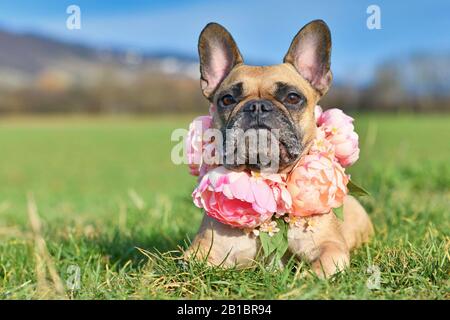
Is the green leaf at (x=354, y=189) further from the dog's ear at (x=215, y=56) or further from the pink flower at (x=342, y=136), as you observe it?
the dog's ear at (x=215, y=56)

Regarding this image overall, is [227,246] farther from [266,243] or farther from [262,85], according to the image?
[262,85]

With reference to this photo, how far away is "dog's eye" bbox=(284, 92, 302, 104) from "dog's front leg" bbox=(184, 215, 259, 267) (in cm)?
80

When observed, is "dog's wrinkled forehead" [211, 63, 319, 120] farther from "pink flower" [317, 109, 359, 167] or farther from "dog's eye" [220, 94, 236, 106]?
"pink flower" [317, 109, 359, 167]

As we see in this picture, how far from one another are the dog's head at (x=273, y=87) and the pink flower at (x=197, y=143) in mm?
83

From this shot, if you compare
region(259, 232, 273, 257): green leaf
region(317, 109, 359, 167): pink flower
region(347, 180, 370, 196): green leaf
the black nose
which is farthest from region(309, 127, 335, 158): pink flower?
region(259, 232, 273, 257): green leaf

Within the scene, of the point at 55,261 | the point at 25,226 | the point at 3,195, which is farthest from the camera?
the point at 3,195

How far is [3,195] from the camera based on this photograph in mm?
12500

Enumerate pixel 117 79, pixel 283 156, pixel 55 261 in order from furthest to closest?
pixel 117 79, pixel 55 261, pixel 283 156

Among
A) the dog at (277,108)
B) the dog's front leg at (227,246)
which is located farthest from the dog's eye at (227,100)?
the dog's front leg at (227,246)

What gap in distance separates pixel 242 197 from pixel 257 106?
1.63 ft

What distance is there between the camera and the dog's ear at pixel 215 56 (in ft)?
12.1

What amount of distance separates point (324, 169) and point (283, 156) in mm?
262

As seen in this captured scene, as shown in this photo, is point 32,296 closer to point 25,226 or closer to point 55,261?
point 55,261
